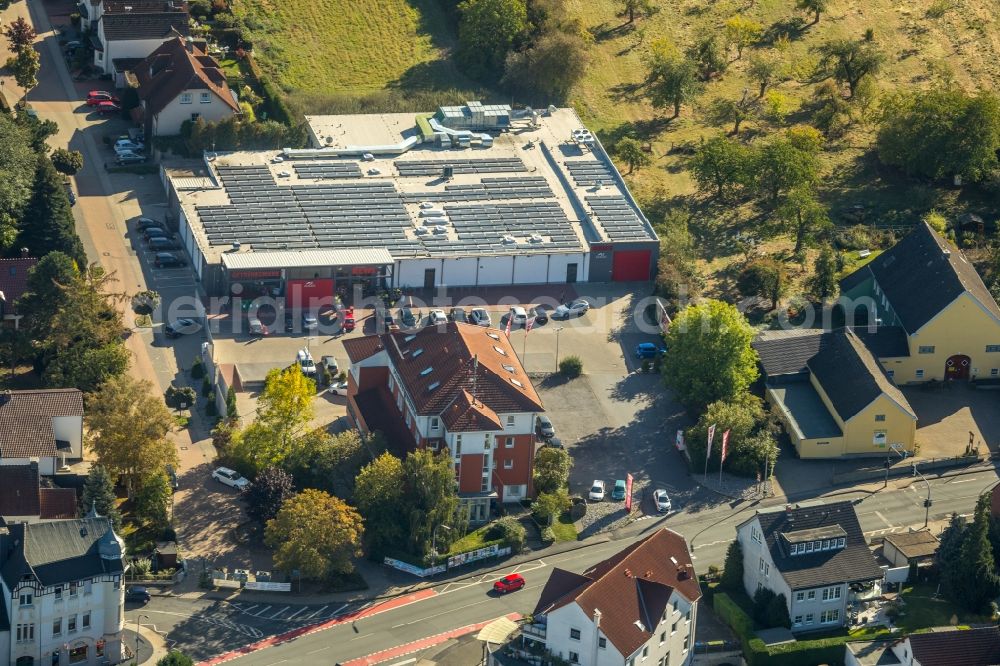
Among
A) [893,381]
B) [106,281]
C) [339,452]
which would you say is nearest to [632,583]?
[339,452]

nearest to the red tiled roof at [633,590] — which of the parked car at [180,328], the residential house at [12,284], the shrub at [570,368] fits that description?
the shrub at [570,368]

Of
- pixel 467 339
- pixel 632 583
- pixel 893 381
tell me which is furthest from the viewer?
pixel 893 381

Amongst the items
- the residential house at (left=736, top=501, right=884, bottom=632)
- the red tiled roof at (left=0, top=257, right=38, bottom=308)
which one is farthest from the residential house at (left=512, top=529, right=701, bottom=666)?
the red tiled roof at (left=0, top=257, right=38, bottom=308)

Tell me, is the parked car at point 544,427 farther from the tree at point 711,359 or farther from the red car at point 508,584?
the red car at point 508,584

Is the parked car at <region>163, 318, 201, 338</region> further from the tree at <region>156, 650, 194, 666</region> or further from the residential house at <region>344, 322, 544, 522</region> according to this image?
the tree at <region>156, 650, 194, 666</region>

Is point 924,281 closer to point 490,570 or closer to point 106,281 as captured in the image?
point 490,570

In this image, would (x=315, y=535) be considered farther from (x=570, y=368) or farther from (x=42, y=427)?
(x=570, y=368)
